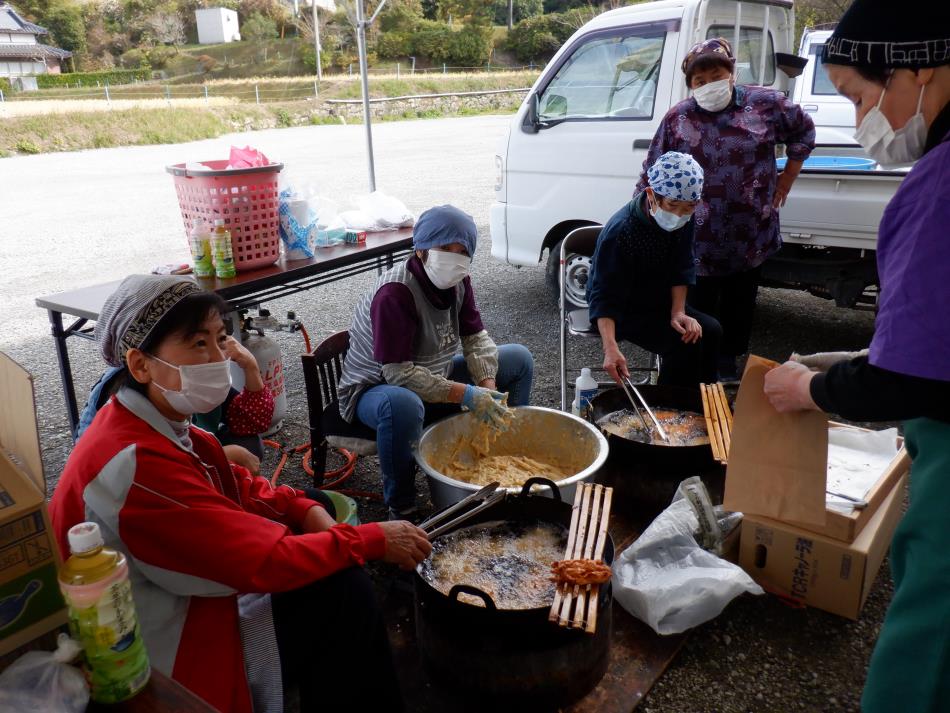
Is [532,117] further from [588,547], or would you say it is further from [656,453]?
[588,547]

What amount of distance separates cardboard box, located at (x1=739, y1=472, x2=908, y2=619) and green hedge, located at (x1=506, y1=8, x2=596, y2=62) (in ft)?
138

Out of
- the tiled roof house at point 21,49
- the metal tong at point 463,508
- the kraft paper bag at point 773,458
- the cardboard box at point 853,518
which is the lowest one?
the cardboard box at point 853,518

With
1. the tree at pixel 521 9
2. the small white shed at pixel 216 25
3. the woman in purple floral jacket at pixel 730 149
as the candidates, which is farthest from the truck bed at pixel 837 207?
the small white shed at pixel 216 25

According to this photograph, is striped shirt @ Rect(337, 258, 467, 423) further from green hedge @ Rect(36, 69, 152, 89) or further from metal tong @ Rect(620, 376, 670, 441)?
green hedge @ Rect(36, 69, 152, 89)

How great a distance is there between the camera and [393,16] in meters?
45.7

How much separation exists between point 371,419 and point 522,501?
0.73 metres

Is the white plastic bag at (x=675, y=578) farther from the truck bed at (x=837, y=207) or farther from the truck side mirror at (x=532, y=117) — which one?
the truck side mirror at (x=532, y=117)

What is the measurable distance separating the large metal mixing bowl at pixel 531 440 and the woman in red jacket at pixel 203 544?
34.7 inches

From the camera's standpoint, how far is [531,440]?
10.00ft

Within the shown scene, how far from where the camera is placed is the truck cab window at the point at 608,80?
4766mm

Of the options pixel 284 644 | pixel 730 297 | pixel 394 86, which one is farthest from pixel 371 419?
pixel 394 86

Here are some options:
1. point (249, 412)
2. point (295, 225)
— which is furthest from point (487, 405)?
point (295, 225)

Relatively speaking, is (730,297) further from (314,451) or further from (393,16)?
(393,16)

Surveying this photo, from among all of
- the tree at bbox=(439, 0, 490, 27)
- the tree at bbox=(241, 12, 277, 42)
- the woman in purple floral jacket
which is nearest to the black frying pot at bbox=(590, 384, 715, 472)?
the woman in purple floral jacket
